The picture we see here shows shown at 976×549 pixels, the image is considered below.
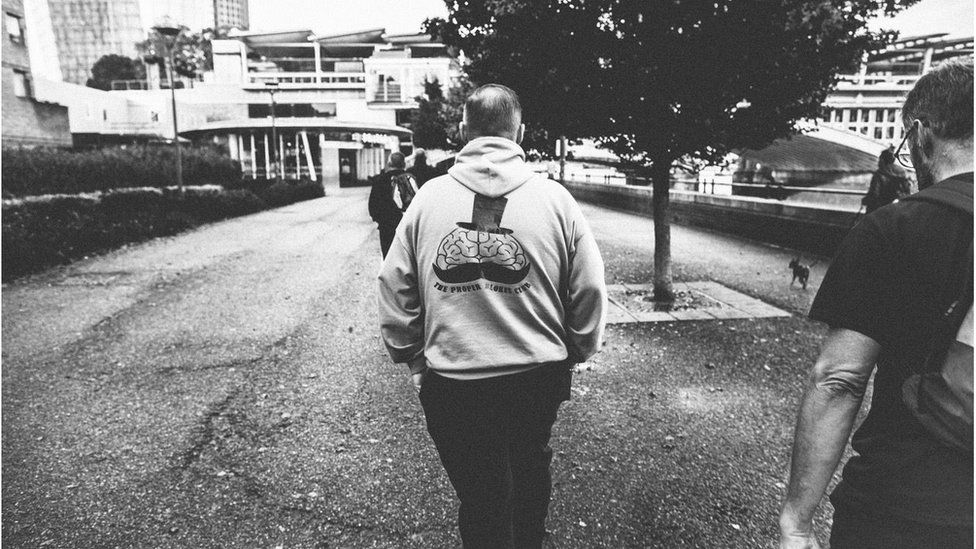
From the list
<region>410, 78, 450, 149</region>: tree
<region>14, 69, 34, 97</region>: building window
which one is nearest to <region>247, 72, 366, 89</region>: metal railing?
<region>410, 78, 450, 149</region>: tree

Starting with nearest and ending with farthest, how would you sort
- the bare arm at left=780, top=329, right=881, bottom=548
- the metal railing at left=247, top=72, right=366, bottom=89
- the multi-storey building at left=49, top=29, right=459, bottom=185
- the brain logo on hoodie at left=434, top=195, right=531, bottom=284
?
the bare arm at left=780, top=329, right=881, bottom=548
the brain logo on hoodie at left=434, top=195, right=531, bottom=284
the multi-storey building at left=49, top=29, right=459, bottom=185
the metal railing at left=247, top=72, right=366, bottom=89

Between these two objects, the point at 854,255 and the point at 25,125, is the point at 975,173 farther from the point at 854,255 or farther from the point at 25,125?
the point at 25,125

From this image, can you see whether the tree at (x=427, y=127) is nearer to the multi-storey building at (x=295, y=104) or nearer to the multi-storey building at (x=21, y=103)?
the multi-storey building at (x=295, y=104)

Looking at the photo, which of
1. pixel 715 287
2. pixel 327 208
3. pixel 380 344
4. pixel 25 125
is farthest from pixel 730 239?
pixel 25 125

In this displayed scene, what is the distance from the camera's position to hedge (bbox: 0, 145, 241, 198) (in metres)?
13.9

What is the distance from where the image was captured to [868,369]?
4.47 ft

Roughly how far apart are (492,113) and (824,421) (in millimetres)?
1375

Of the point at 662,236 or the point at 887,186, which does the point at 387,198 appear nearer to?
the point at 662,236

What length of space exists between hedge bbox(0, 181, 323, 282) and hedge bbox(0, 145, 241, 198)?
99 centimetres

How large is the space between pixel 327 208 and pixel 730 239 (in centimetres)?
1724

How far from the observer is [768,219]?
42.5 feet

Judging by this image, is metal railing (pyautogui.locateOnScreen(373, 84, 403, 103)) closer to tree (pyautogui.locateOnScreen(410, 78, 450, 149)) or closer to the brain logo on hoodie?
tree (pyautogui.locateOnScreen(410, 78, 450, 149))

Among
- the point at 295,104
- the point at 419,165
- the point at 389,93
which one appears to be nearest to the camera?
the point at 419,165

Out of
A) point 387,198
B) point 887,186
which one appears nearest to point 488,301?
point 387,198
